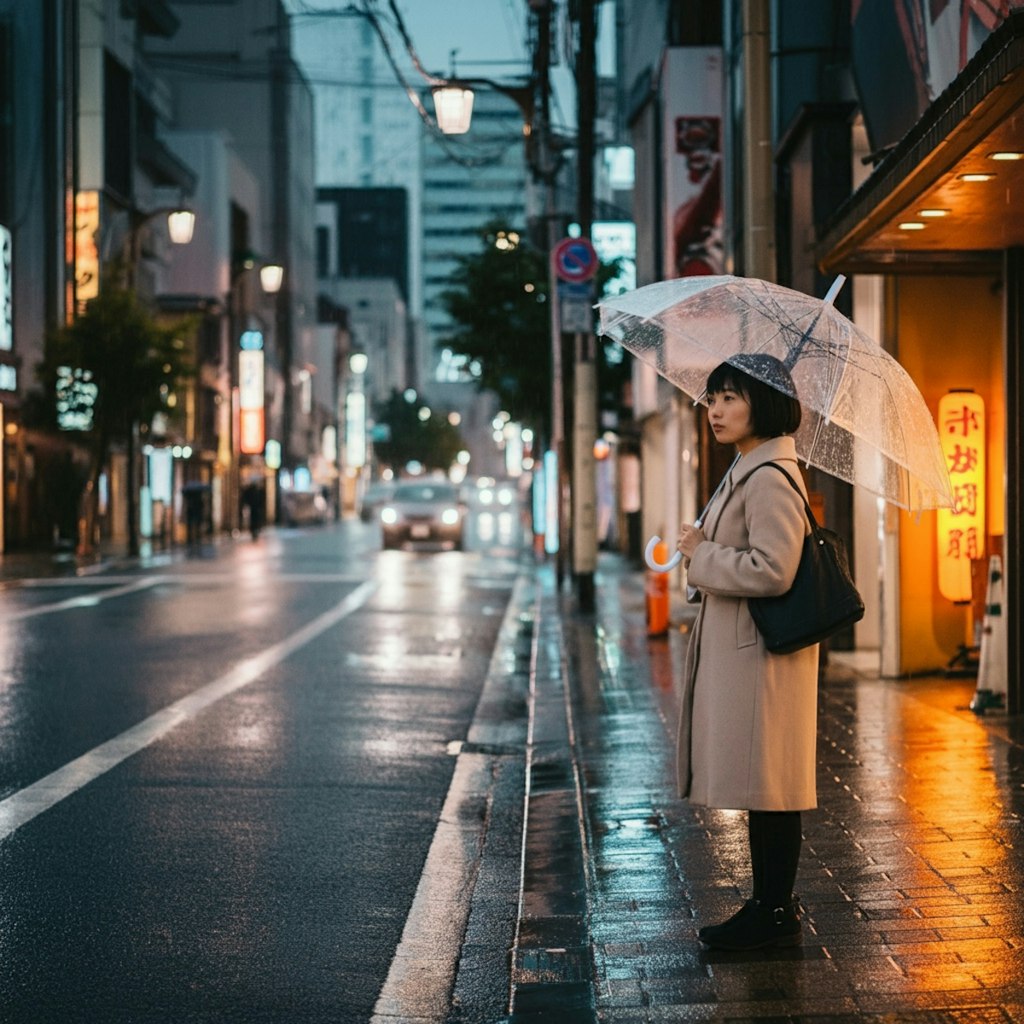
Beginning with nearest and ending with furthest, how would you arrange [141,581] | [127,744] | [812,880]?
[812,880] → [127,744] → [141,581]

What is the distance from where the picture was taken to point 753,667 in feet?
16.4

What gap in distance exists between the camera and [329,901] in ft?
20.5

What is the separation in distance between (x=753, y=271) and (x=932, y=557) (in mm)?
3748

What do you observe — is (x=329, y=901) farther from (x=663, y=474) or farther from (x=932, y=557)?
(x=663, y=474)

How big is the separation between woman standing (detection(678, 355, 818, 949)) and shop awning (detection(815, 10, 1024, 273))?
6.42 feet

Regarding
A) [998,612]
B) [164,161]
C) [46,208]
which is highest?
[164,161]

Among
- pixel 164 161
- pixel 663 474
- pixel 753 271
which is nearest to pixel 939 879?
pixel 753 271

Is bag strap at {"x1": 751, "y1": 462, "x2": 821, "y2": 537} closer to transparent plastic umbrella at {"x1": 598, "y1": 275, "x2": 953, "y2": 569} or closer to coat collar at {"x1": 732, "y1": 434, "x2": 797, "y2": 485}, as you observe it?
coat collar at {"x1": 732, "y1": 434, "x2": 797, "y2": 485}

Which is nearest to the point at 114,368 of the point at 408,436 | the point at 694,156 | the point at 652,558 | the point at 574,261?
the point at 694,156

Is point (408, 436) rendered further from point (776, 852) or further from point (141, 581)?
point (776, 852)

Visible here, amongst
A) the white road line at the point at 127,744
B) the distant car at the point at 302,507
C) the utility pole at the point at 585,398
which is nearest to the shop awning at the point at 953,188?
the white road line at the point at 127,744

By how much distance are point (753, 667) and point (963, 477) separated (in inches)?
293

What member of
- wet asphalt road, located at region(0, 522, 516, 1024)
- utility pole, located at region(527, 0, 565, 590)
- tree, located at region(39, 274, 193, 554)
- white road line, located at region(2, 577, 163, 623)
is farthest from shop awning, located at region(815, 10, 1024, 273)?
tree, located at region(39, 274, 193, 554)

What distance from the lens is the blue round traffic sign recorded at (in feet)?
66.2
